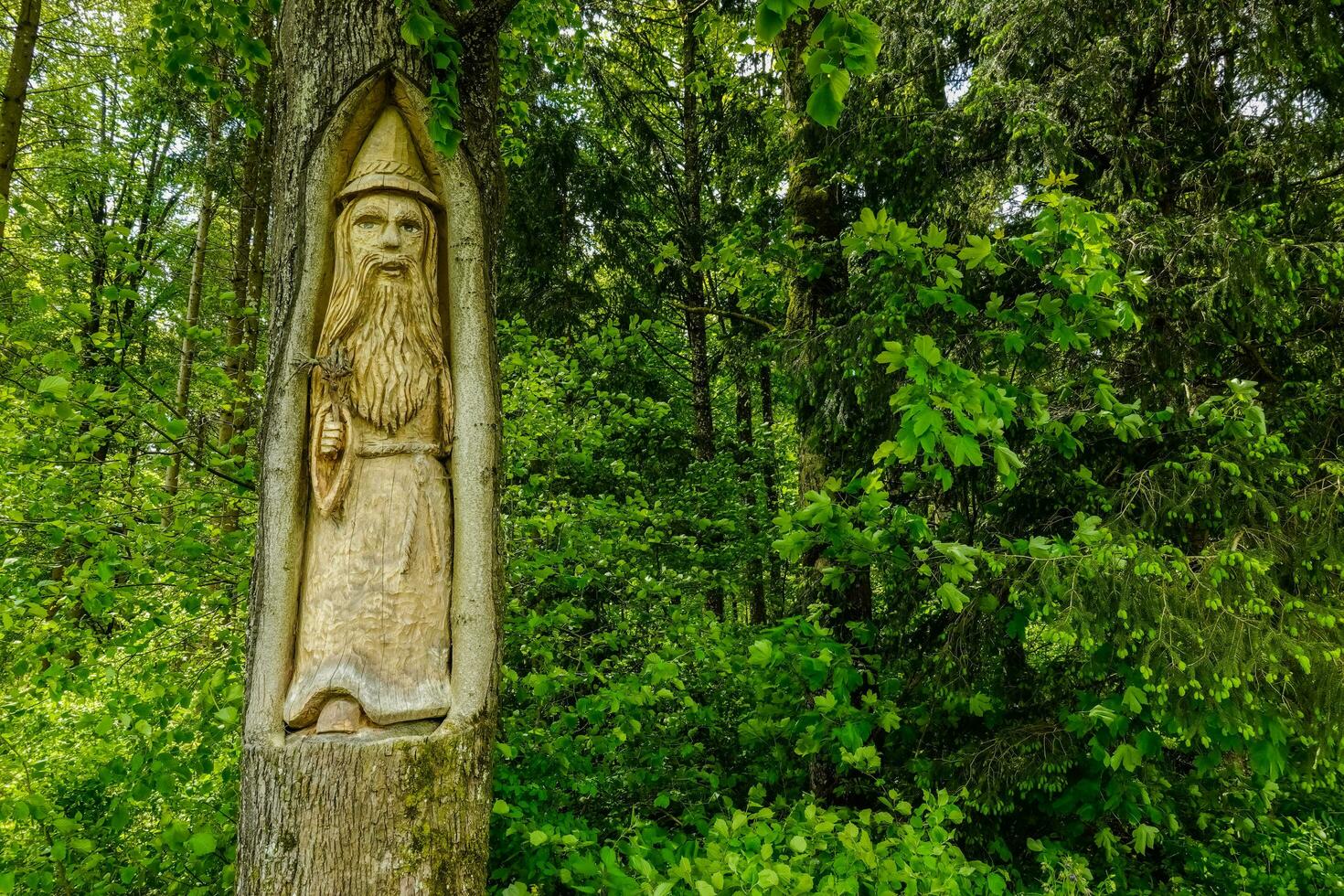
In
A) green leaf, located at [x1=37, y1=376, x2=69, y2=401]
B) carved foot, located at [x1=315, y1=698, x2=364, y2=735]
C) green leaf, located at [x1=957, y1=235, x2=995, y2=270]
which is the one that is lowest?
carved foot, located at [x1=315, y1=698, x2=364, y2=735]

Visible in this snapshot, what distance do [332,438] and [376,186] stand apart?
2.63ft

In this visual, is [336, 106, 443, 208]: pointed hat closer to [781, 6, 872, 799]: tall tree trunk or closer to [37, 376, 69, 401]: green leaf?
[37, 376, 69, 401]: green leaf

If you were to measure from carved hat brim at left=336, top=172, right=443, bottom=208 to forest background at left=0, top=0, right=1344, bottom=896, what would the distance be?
282mm

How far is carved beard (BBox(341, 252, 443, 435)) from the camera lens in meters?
2.15

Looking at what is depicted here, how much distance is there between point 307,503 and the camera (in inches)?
→ 83.4

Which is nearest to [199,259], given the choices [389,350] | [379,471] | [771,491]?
[771,491]

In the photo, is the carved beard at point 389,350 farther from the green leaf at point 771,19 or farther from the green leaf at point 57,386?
the green leaf at point 771,19

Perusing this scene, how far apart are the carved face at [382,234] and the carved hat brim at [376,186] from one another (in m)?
0.02

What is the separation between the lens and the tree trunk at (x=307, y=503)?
1.83m

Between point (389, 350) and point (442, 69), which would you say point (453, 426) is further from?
point (442, 69)

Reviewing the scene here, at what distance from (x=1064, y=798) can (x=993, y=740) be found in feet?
1.22

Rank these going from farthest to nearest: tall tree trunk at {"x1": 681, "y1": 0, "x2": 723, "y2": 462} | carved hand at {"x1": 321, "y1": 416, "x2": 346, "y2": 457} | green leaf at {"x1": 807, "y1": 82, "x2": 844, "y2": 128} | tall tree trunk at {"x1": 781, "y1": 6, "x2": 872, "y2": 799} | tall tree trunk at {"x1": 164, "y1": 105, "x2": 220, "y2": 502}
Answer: tall tree trunk at {"x1": 681, "y1": 0, "x2": 723, "y2": 462}
tall tree trunk at {"x1": 164, "y1": 105, "x2": 220, "y2": 502}
tall tree trunk at {"x1": 781, "y1": 6, "x2": 872, "y2": 799}
carved hand at {"x1": 321, "y1": 416, "x2": 346, "y2": 457}
green leaf at {"x1": 807, "y1": 82, "x2": 844, "y2": 128}

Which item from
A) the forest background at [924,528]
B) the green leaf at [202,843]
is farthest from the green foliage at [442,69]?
the green leaf at [202,843]

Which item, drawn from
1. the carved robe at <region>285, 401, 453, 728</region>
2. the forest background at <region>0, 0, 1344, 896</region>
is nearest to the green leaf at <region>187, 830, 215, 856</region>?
the forest background at <region>0, 0, 1344, 896</region>
